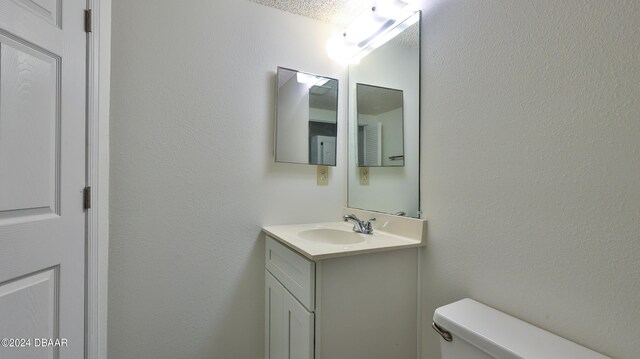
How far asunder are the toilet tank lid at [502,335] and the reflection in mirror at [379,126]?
749mm

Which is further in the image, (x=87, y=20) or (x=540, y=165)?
(x=87, y=20)

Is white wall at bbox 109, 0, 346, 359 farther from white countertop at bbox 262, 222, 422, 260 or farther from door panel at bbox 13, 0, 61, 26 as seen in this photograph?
door panel at bbox 13, 0, 61, 26

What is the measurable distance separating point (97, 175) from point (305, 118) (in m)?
1.10

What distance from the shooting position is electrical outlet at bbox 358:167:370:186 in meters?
1.67

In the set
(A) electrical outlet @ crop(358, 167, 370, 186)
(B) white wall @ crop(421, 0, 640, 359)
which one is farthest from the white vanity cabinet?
(A) electrical outlet @ crop(358, 167, 370, 186)

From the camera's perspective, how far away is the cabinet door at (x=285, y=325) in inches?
41.4

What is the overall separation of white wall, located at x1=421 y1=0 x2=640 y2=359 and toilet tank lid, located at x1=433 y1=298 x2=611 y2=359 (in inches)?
1.8

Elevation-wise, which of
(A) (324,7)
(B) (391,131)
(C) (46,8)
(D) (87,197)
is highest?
(A) (324,7)

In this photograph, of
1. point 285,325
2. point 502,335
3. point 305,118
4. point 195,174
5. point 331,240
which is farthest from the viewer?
point 305,118

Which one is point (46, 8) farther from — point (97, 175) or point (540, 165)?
point (540, 165)

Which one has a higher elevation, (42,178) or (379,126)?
(379,126)

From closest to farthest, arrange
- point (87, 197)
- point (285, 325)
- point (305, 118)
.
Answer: point (87, 197) → point (285, 325) → point (305, 118)

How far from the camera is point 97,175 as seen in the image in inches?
43.6

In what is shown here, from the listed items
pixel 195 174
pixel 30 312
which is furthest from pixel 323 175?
pixel 30 312
